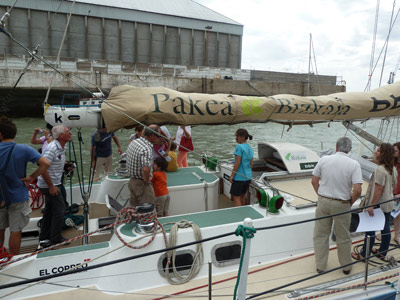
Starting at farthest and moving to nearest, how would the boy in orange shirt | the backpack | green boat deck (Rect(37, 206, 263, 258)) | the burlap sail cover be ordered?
the boy in orange shirt < the burlap sail cover < green boat deck (Rect(37, 206, 263, 258)) < the backpack

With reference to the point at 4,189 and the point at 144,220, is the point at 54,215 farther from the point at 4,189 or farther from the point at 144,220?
the point at 144,220

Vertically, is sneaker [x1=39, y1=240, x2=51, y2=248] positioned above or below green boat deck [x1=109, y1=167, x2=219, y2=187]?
below

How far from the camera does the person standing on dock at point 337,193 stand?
3000 millimetres

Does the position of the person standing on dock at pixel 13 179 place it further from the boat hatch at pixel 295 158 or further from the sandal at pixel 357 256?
the sandal at pixel 357 256

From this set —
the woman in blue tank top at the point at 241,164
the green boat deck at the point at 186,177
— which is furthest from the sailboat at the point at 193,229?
the woman in blue tank top at the point at 241,164

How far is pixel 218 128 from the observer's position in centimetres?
2134

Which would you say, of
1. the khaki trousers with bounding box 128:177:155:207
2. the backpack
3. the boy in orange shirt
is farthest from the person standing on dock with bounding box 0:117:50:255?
the boy in orange shirt

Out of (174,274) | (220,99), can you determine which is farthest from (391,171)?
(174,274)

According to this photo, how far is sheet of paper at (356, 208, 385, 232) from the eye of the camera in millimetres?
A: 3271

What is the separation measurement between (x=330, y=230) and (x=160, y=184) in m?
2.15

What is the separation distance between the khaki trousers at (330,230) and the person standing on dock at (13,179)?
302 centimetres

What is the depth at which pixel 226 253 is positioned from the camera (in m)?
3.44

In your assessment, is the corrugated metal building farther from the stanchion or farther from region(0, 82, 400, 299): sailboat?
the stanchion

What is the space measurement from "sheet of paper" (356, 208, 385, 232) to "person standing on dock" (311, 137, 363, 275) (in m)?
0.24
